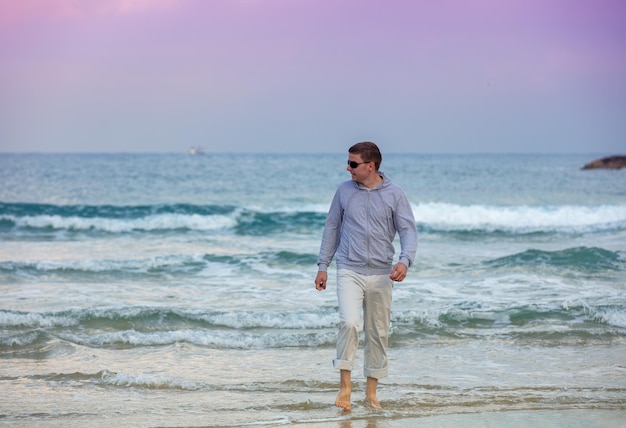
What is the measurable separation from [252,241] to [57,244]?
15.9ft

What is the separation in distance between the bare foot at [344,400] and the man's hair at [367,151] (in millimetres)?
1667

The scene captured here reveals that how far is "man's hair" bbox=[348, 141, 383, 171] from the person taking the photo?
553 centimetres

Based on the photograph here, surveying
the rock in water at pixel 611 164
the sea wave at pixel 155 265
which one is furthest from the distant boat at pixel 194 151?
the sea wave at pixel 155 265

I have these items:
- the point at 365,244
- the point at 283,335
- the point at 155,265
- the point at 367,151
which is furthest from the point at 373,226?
the point at 155,265

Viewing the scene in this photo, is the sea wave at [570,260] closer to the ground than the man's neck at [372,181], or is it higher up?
closer to the ground

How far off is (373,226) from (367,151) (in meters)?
0.54

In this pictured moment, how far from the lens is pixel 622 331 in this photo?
29.7 ft

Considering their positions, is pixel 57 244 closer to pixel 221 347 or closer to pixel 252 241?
pixel 252 241

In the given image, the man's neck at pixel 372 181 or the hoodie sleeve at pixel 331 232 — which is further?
the hoodie sleeve at pixel 331 232

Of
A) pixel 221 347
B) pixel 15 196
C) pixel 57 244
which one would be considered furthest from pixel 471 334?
pixel 15 196

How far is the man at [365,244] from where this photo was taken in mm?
5570

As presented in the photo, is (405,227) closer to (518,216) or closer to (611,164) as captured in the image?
(518,216)

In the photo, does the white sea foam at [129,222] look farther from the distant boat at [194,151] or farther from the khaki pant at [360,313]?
the distant boat at [194,151]

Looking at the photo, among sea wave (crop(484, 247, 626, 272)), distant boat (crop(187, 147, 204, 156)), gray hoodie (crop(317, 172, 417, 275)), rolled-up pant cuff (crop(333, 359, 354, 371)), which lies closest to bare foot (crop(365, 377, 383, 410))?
rolled-up pant cuff (crop(333, 359, 354, 371))
